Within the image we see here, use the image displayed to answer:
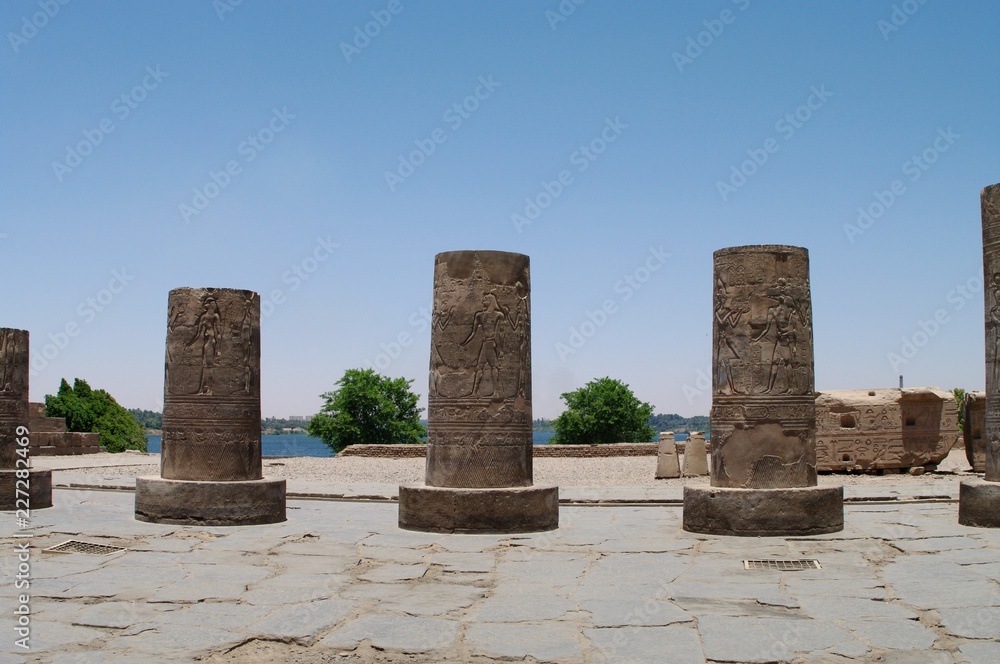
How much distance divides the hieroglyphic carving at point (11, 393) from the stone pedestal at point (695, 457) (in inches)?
428

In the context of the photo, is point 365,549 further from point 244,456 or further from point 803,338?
point 803,338

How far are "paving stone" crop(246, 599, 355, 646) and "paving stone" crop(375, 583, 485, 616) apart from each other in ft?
0.91

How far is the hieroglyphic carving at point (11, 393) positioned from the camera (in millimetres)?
10930

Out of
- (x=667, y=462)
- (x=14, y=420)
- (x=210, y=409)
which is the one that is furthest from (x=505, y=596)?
(x=667, y=462)

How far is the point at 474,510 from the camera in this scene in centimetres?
946

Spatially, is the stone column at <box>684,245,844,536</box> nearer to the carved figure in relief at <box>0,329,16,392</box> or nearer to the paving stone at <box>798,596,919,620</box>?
the paving stone at <box>798,596,919,620</box>

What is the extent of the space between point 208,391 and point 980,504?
764 cm

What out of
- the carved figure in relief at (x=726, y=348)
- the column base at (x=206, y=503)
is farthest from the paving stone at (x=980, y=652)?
the column base at (x=206, y=503)

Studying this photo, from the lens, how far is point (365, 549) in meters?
8.46

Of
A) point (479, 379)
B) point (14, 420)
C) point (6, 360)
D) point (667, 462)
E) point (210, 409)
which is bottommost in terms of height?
point (667, 462)

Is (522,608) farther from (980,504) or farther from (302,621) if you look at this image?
(980,504)

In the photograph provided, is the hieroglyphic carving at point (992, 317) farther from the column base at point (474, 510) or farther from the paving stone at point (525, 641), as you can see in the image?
the paving stone at point (525, 641)

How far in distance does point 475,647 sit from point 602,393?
37791 mm

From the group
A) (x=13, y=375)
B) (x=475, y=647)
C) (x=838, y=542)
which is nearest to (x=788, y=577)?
(x=838, y=542)
